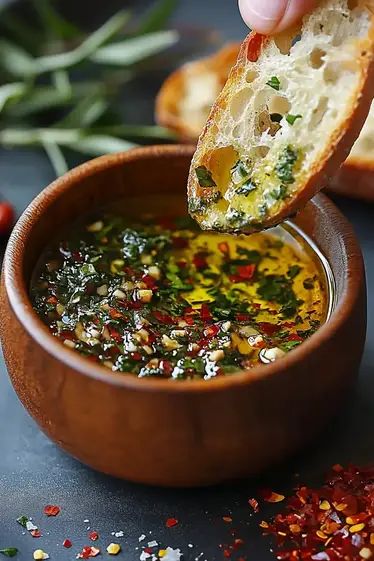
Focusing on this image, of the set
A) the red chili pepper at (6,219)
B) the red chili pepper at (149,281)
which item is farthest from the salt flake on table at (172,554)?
the red chili pepper at (6,219)

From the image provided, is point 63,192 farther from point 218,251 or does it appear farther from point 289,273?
point 289,273

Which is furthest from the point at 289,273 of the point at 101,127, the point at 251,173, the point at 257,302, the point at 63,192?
the point at 101,127

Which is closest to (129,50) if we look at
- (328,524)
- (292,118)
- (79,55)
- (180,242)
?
(79,55)

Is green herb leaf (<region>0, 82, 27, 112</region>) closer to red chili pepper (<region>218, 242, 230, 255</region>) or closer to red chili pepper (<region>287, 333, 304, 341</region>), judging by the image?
red chili pepper (<region>218, 242, 230, 255</region>)

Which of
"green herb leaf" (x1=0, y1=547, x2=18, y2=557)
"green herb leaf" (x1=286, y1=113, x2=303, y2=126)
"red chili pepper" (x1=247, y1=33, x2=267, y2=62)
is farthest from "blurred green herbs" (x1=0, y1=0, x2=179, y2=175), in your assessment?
"green herb leaf" (x1=0, y1=547, x2=18, y2=557)

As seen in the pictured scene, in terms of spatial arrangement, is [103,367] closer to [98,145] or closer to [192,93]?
[98,145]

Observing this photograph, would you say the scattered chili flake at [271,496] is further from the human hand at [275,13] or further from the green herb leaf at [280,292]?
the human hand at [275,13]
